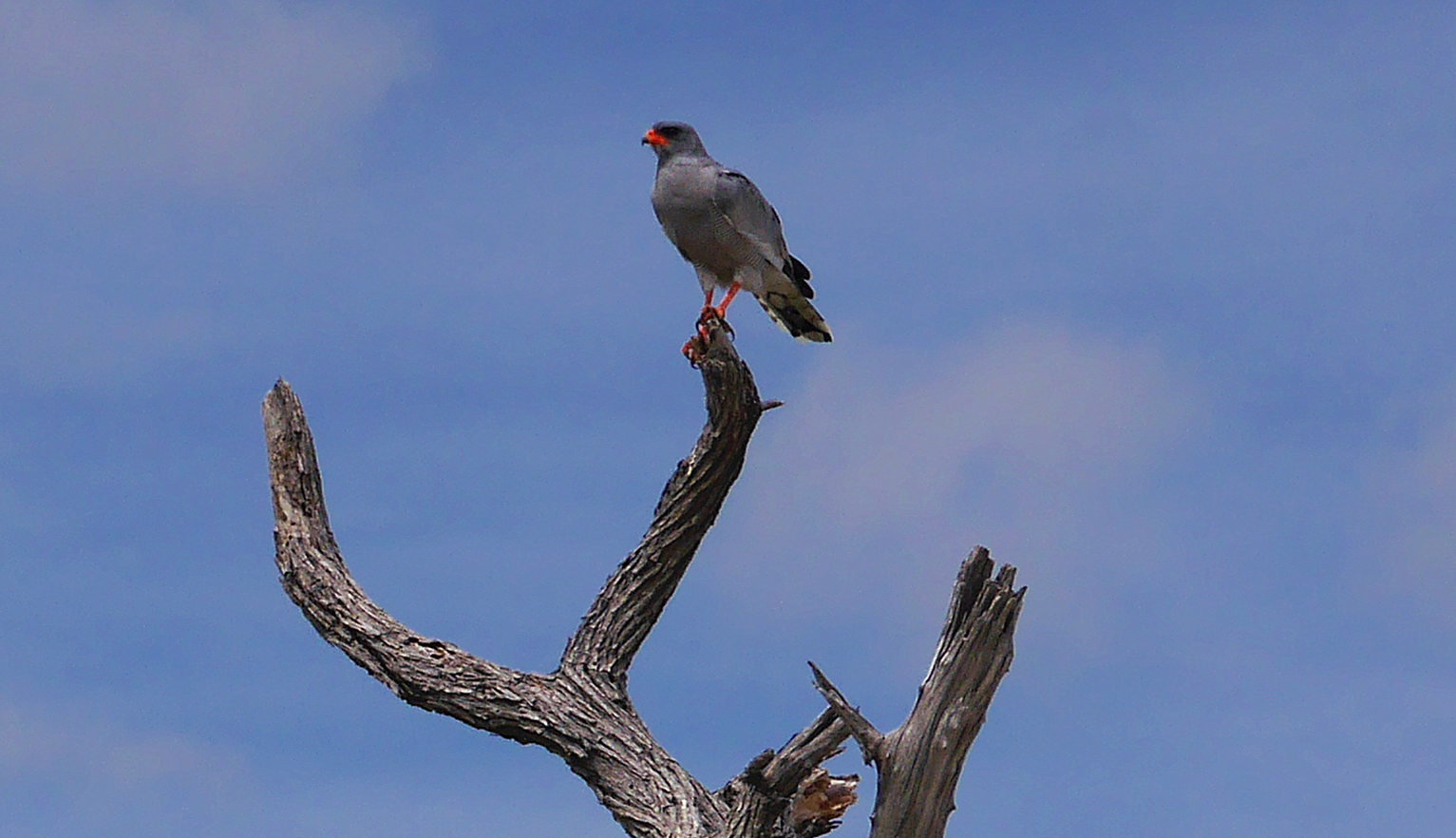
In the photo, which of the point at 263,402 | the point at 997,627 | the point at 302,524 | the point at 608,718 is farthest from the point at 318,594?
the point at 997,627

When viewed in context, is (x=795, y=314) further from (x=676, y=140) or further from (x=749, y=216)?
(x=676, y=140)

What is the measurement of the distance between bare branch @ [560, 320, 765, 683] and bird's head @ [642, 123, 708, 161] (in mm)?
1381

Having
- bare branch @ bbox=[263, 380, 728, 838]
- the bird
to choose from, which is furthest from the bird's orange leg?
bare branch @ bbox=[263, 380, 728, 838]

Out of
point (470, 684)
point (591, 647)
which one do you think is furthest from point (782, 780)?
point (470, 684)

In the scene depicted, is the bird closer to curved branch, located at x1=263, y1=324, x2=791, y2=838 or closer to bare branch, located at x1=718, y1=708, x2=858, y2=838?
curved branch, located at x1=263, y1=324, x2=791, y2=838

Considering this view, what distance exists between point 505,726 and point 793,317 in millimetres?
2893

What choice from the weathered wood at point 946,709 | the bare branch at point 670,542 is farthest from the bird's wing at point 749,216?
the weathered wood at point 946,709

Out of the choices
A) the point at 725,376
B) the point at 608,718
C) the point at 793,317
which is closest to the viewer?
the point at 725,376

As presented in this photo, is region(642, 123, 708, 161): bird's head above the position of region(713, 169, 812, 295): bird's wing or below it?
above

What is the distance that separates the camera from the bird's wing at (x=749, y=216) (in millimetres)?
8500

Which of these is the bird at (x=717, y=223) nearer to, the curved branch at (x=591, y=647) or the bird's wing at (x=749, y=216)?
the bird's wing at (x=749, y=216)

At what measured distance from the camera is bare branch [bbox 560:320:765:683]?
7895mm

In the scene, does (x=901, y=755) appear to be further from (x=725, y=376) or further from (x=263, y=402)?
(x=263, y=402)

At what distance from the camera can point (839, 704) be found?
6.56m
